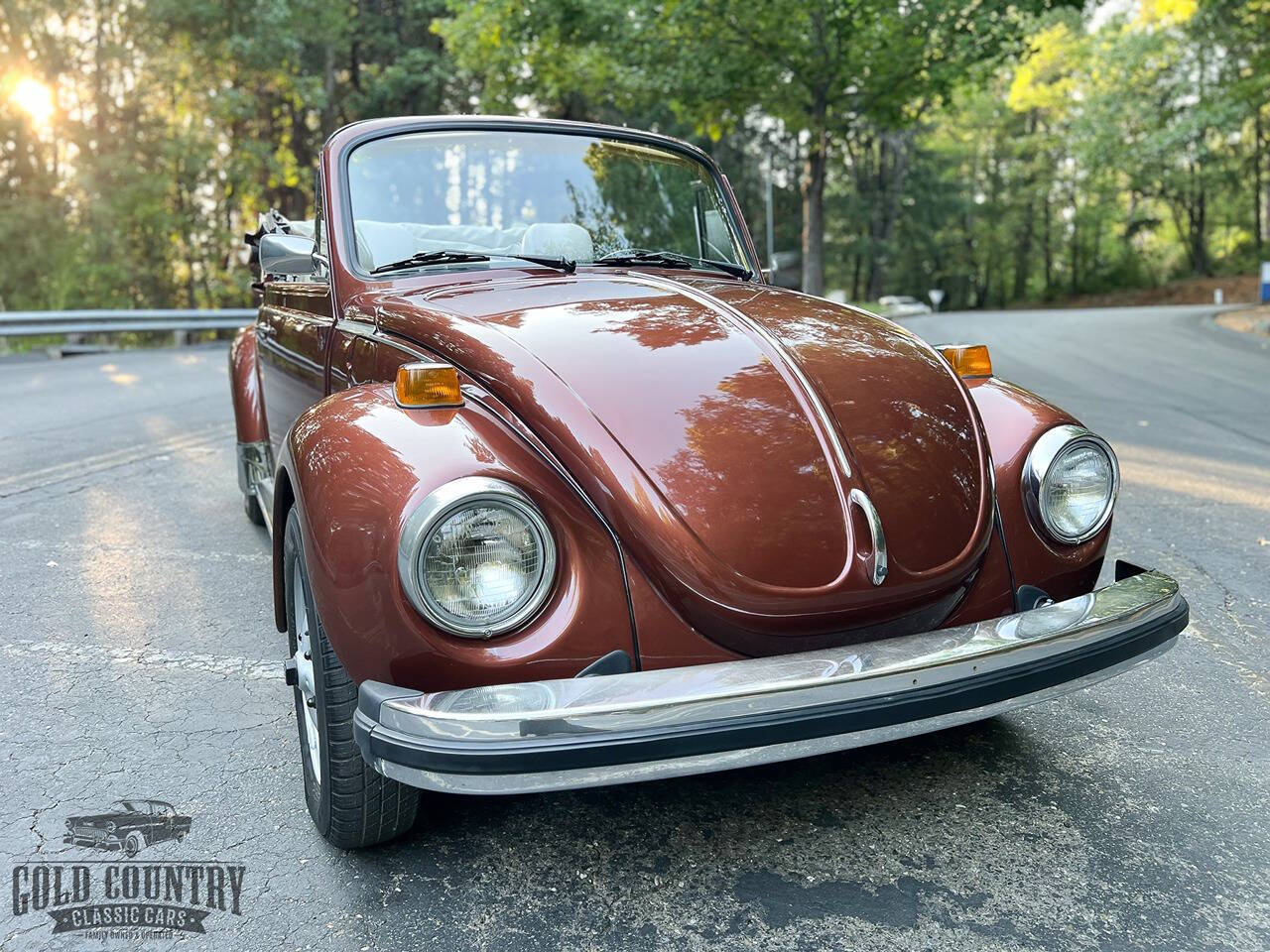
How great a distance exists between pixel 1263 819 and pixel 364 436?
7.71 ft

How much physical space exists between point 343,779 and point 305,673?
0.41 m

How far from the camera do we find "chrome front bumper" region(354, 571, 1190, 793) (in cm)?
183

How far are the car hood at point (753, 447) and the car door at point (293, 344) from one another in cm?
86

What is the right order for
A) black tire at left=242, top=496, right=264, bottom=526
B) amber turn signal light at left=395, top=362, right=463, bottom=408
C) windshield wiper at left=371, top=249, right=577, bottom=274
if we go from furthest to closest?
black tire at left=242, top=496, right=264, bottom=526 → windshield wiper at left=371, top=249, right=577, bottom=274 → amber turn signal light at left=395, top=362, right=463, bottom=408

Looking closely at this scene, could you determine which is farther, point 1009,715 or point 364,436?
point 1009,715

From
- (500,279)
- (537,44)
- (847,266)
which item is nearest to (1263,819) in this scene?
(500,279)

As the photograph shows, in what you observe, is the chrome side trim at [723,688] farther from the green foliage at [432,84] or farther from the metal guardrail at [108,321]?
the metal guardrail at [108,321]

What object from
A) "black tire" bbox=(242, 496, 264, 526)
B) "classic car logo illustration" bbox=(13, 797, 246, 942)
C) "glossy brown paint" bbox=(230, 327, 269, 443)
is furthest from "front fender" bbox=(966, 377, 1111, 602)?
"black tire" bbox=(242, 496, 264, 526)

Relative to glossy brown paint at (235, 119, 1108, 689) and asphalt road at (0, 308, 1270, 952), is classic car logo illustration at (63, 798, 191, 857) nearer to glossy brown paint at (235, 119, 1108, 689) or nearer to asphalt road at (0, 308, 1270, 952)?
asphalt road at (0, 308, 1270, 952)

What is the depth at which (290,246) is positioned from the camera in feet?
11.9

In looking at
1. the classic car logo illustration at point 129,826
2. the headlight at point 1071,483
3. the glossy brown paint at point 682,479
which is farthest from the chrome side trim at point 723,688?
the classic car logo illustration at point 129,826

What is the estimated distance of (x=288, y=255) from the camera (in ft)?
11.7

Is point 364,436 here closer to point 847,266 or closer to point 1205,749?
point 1205,749

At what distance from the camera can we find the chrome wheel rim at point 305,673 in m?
2.42
